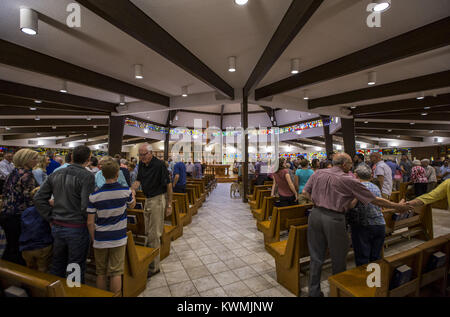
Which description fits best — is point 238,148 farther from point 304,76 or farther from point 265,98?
point 304,76

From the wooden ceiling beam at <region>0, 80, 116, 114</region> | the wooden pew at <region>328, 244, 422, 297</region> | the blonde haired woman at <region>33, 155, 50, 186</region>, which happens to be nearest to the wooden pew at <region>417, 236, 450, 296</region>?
the wooden pew at <region>328, 244, 422, 297</region>

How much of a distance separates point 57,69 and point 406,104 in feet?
34.4

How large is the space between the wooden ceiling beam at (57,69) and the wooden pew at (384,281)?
3.94 metres

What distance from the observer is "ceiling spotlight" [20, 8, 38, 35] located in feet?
9.46

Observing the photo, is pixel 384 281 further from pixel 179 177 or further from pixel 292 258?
pixel 179 177

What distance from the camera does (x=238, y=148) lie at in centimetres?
1738

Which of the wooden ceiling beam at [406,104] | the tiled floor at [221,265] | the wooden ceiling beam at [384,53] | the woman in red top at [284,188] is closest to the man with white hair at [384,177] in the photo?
the tiled floor at [221,265]

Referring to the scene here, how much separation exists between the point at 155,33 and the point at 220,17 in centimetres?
111

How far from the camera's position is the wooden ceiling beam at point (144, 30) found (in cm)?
262

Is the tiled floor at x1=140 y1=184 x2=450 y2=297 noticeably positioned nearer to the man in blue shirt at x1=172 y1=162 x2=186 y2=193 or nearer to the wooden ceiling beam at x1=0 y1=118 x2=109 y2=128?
the man in blue shirt at x1=172 y1=162 x2=186 y2=193

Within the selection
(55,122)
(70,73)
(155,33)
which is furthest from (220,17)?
(55,122)

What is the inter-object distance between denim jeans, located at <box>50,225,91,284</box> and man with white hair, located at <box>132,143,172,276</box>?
884 mm

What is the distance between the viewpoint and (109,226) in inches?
72.7

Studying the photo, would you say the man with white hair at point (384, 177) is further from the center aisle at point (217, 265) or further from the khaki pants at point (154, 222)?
the khaki pants at point (154, 222)
